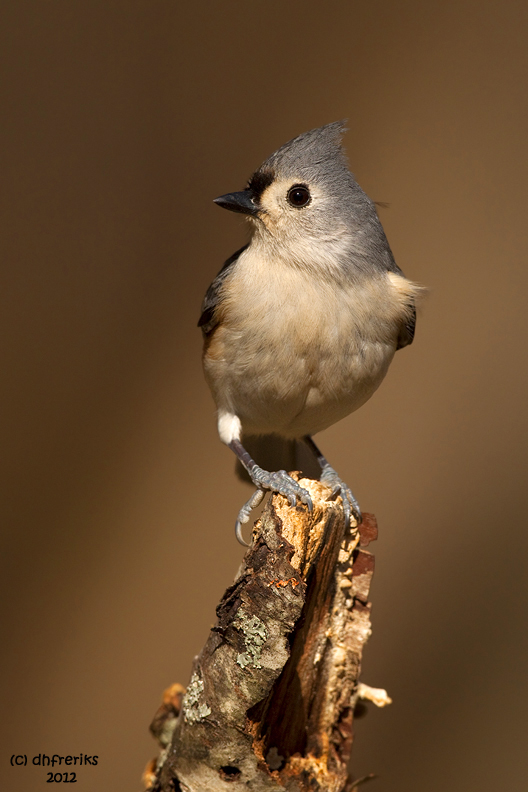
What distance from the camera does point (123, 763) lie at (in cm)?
263

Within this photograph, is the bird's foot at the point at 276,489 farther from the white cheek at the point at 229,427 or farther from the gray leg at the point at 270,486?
the white cheek at the point at 229,427

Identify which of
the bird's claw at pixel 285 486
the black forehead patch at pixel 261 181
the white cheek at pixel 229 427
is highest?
the black forehead patch at pixel 261 181

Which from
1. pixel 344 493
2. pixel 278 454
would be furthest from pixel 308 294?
pixel 278 454

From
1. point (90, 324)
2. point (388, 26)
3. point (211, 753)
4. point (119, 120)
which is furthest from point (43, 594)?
point (388, 26)

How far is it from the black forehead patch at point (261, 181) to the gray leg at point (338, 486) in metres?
0.85

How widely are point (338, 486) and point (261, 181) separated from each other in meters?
0.88

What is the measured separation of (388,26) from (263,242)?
1.55 meters

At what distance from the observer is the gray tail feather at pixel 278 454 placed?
2340 millimetres

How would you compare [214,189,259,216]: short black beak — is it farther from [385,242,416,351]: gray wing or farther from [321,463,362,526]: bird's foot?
[321,463,362,526]: bird's foot

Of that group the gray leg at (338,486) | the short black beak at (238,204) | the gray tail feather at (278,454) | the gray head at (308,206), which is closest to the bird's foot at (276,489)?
the gray leg at (338,486)

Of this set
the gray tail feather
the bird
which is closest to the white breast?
the bird

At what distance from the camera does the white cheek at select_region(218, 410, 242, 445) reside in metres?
2.02

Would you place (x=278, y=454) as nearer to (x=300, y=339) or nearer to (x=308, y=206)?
(x=300, y=339)

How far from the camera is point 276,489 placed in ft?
5.12
